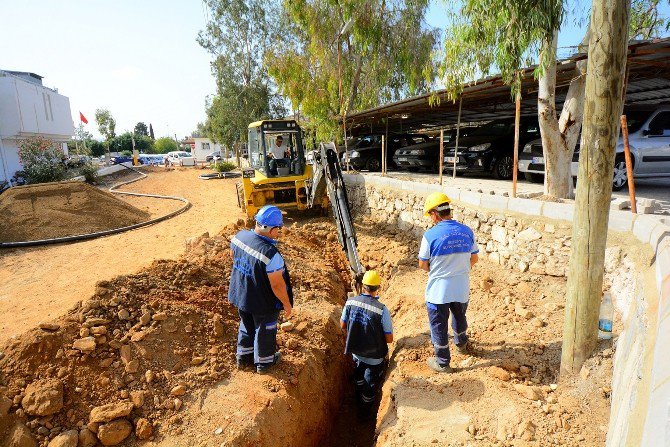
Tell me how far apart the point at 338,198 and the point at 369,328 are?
3378 mm

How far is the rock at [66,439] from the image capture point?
10.5ft

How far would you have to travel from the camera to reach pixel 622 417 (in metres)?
2.13

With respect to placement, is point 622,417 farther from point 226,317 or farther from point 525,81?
point 525,81

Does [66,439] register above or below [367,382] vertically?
above

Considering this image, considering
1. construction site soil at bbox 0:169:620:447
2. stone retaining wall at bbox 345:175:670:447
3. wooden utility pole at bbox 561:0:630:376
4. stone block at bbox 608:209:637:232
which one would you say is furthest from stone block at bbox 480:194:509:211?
wooden utility pole at bbox 561:0:630:376

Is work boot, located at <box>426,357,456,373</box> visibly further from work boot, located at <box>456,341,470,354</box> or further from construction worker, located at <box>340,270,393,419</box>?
construction worker, located at <box>340,270,393,419</box>

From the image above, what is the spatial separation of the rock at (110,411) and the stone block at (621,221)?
5.27 metres

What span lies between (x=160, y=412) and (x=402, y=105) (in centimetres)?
926

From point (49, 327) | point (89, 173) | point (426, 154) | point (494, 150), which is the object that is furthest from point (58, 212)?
point (494, 150)

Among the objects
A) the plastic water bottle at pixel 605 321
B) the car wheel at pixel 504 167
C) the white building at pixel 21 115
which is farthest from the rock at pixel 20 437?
the white building at pixel 21 115

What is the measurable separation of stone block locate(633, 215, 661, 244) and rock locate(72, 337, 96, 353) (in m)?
5.53

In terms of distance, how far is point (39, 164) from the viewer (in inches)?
692

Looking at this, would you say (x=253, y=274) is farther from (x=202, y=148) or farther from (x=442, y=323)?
(x=202, y=148)

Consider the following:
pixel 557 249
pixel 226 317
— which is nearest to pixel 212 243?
pixel 226 317
